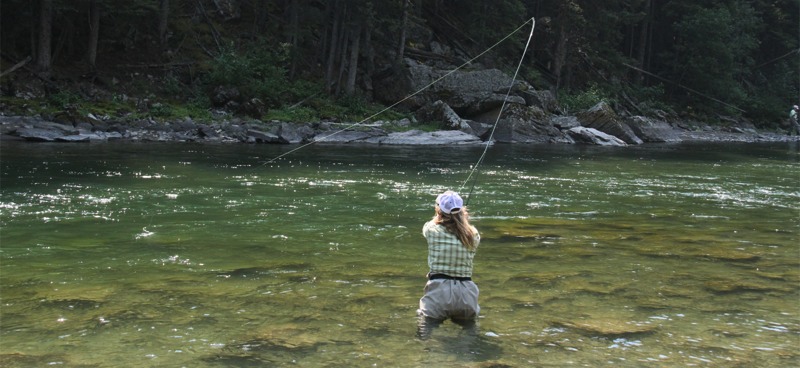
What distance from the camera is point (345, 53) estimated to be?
35.0 m

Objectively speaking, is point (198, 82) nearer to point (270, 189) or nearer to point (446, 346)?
point (270, 189)

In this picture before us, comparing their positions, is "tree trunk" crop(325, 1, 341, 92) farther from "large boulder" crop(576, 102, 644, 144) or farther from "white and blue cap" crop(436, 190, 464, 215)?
"white and blue cap" crop(436, 190, 464, 215)

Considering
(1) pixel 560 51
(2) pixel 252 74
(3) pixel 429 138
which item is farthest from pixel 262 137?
(1) pixel 560 51

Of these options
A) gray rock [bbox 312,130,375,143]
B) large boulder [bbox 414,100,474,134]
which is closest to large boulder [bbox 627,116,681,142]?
large boulder [bbox 414,100,474,134]

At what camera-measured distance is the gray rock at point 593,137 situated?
101ft

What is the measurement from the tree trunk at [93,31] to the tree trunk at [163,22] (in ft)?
11.5

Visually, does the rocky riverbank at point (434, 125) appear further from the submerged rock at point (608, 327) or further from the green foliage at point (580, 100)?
the submerged rock at point (608, 327)

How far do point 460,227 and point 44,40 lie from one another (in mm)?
26345

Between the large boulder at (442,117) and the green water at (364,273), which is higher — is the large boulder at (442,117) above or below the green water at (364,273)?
above

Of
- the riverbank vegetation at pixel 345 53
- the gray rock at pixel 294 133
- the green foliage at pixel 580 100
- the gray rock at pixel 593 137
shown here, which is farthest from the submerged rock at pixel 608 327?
the green foliage at pixel 580 100

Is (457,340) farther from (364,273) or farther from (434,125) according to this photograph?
(434,125)

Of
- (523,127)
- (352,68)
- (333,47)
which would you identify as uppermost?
(333,47)

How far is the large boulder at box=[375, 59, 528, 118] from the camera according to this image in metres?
32.9

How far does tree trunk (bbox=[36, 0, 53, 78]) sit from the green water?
14.0 meters
